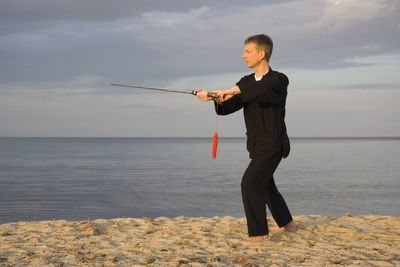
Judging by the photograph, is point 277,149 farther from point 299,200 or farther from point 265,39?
point 299,200

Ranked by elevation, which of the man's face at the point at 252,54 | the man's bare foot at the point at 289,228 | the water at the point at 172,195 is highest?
the man's face at the point at 252,54

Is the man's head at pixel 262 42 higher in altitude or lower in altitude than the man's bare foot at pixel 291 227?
higher

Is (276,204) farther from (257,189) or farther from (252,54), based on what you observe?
(252,54)

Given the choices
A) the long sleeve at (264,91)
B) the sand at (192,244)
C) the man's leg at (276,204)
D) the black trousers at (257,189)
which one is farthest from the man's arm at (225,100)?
the sand at (192,244)

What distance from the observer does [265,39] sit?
4.27 meters

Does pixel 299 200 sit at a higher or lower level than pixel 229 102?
lower

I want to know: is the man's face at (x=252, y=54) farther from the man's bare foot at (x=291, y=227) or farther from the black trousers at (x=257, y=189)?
the man's bare foot at (x=291, y=227)

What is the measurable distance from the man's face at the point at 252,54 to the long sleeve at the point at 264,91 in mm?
228

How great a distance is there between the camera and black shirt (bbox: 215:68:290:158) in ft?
13.5

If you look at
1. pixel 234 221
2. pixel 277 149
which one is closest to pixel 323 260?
pixel 277 149

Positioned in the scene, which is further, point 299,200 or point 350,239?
point 299,200

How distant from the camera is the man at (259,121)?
13.9 feet

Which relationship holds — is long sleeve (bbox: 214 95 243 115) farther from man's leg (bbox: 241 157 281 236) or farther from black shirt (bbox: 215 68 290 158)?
man's leg (bbox: 241 157 281 236)

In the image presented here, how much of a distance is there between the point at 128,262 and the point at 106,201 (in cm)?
803
